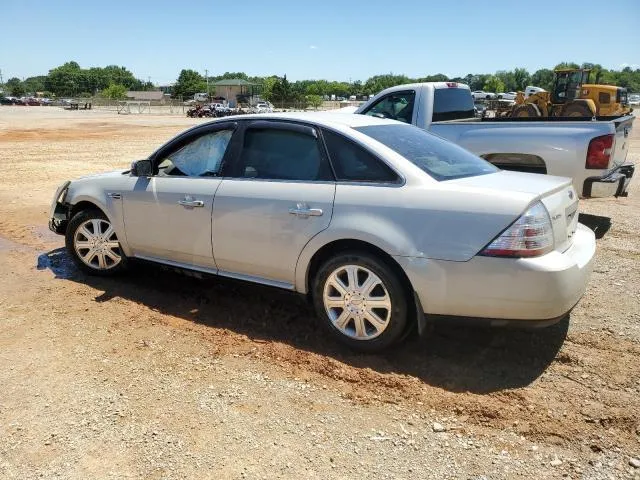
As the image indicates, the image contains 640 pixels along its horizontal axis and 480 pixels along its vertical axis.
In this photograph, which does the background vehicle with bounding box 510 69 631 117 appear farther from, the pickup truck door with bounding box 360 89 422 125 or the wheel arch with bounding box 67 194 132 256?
the wheel arch with bounding box 67 194 132 256

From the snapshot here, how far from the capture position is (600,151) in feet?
21.0

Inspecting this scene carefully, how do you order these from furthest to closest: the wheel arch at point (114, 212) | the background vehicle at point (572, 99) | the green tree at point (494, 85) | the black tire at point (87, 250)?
the green tree at point (494, 85)
the background vehicle at point (572, 99)
the black tire at point (87, 250)
the wheel arch at point (114, 212)

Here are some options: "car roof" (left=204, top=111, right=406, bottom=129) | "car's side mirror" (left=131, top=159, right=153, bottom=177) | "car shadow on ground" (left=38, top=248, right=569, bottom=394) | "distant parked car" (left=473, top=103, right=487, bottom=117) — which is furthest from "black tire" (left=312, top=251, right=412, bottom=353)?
"distant parked car" (left=473, top=103, right=487, bottom=117)

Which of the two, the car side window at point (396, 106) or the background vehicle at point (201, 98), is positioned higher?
the car side window at point (396, 106)

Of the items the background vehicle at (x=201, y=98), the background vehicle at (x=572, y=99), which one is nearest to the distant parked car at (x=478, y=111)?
the background vehicle at (x=572, y=99)

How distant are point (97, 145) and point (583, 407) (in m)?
21.7

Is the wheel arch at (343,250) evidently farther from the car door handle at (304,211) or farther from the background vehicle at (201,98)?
the background vehicle at (201,98)

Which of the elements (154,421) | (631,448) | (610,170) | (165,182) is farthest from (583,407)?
(610,170)

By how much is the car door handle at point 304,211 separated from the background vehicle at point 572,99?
1662 centimetres

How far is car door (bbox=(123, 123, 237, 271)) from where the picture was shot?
14.4ft

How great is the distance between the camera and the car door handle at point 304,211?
3737mm

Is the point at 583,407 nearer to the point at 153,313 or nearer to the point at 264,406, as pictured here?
the point at 264,406

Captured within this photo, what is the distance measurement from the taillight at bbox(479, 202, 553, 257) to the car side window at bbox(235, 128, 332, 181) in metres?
1.28

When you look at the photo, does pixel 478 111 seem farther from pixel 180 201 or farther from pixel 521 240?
pixel 521 240
